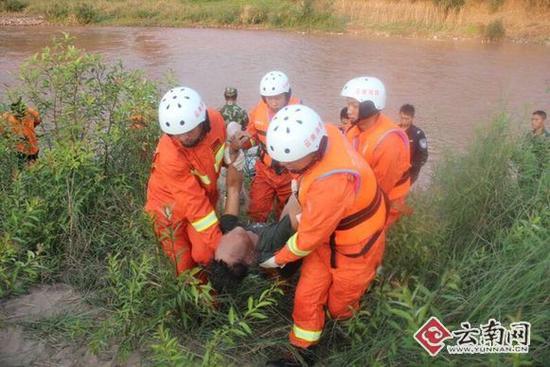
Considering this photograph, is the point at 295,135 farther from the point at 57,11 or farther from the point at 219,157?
the point at 57,11

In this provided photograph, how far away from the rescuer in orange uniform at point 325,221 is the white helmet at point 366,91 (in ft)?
2.98

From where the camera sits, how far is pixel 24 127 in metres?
4.58

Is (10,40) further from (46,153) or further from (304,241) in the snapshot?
(304,241)

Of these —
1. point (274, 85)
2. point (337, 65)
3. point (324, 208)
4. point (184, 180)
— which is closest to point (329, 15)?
point (337, 65)

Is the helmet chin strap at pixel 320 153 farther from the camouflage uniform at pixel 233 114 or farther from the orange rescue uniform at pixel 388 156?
the camouflage uniform at pixel 233 114

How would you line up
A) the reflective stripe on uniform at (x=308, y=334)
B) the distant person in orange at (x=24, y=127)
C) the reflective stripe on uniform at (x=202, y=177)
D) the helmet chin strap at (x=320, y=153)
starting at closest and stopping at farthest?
the helmet chin strap at (x=320, y=153), the reflective stripe on uniform at (x=308, y=334), the reflective stripe on uniform at (x=202, y=177), the distant person in orange at (x=24, y=127)

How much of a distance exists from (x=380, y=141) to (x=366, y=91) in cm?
47

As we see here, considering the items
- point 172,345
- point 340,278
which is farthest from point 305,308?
point 172,345

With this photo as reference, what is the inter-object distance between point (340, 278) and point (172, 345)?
108cm

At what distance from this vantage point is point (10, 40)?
68.8 feet

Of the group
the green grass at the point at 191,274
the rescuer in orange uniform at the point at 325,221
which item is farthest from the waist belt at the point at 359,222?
the green grass at the point at 191,274

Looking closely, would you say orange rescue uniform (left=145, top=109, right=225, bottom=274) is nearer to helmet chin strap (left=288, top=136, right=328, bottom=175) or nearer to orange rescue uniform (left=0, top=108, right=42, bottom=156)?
helmet chin strap (left=288, top=136, right=328, bottom=175)

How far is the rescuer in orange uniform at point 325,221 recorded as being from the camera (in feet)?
8.43

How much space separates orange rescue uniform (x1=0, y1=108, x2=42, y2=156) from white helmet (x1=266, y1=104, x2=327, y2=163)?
2984 mm
